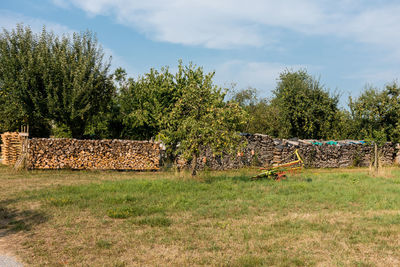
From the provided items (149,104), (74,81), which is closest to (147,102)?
(149,104)

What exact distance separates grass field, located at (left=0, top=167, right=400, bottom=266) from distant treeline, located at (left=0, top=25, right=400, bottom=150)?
3.97 meters

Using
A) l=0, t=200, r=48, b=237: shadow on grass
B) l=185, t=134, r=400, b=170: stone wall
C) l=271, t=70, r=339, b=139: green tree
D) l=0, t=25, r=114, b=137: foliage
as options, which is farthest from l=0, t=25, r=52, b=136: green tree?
l=271, t=70, r=339, b=139: green tree

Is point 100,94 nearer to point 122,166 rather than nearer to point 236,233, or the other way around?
point 122,166

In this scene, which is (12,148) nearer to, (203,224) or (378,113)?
(203,224)

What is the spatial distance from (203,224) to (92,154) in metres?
14.8

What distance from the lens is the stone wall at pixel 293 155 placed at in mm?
23922

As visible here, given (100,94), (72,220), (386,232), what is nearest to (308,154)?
(100,94)

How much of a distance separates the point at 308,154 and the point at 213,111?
1337 cm

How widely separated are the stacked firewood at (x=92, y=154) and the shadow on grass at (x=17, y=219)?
1104 cm

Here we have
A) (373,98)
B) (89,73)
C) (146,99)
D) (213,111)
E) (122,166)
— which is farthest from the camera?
(373,98)

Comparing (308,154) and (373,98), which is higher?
(373,98)

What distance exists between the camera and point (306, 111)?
31562 mm

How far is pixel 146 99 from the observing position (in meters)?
28.3

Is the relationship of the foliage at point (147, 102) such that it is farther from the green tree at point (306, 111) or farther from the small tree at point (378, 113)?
the small tree at point (378, 113)
